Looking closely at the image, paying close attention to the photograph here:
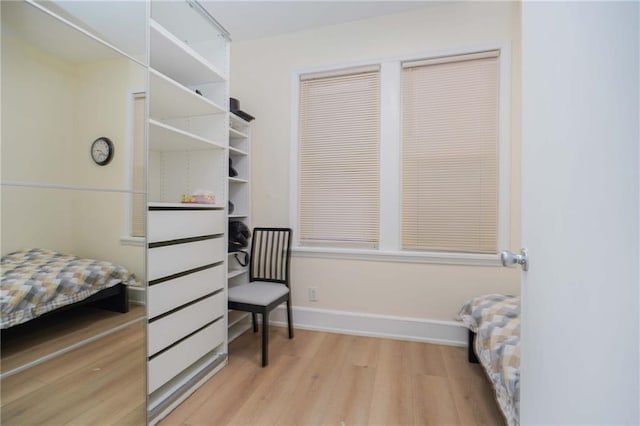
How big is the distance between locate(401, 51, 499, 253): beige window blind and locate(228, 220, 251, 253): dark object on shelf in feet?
4.71

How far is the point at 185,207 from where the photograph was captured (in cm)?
172

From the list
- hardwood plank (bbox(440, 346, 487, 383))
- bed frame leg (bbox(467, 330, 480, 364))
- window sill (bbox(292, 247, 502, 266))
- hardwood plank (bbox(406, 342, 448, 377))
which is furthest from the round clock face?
bed frame leg (bbox(467, 330, 480, 364))

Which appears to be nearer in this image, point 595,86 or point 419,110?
point 595,86

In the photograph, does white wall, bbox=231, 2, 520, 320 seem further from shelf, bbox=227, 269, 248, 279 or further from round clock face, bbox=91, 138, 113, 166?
round clock face, bbox=91, 138, 113, 166

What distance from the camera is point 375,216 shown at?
8.59 ft

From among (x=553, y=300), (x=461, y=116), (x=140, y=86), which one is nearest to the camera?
(x=553, y=300)

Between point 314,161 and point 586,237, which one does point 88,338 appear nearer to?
Result: point 586,237

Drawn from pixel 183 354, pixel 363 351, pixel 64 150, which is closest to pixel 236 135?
pixel 64 150

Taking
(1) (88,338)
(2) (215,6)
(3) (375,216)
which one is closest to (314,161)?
(3) (375,216)

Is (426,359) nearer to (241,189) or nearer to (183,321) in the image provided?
(183,321)

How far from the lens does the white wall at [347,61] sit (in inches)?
91.7

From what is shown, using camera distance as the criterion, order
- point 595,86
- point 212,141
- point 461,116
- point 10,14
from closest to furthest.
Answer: point 595,86, point 10,14, point 212,141, point 461,116

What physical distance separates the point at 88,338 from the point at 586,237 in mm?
1750

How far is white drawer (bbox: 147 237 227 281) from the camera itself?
4.93 ft
